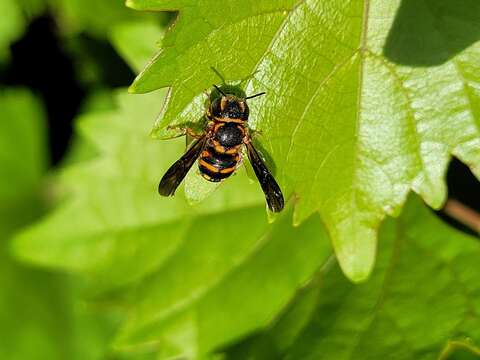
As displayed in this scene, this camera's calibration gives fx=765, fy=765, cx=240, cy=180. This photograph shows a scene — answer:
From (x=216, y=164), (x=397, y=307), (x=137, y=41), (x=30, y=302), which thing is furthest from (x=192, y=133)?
(x=30, y=302)

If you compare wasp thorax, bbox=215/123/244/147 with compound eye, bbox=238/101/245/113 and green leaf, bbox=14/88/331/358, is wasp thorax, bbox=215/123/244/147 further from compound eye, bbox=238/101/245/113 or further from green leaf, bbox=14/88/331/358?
green leaf, bbox=14/88/331/358

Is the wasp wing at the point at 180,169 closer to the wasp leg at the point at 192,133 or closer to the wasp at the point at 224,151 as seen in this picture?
the wasp at the point at 224,151

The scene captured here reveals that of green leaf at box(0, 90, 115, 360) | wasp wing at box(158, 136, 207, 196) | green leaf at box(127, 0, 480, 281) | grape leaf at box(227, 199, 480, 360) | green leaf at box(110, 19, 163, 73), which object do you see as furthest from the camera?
green leaf at box(0, 90, 115, 360)

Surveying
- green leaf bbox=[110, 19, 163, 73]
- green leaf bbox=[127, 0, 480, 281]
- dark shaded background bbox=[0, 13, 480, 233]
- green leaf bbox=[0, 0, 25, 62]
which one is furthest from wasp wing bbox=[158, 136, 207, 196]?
green leaf bbox=[0, 0, 25, 62]

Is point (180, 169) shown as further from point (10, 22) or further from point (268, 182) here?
point (10, 22)

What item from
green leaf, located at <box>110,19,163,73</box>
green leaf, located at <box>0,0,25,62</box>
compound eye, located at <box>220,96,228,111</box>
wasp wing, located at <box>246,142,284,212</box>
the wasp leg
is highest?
green leaf, located at <box>0,0,25,62</box>

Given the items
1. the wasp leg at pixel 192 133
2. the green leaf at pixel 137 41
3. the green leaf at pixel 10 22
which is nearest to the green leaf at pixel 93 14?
the green leaf at pixel 10 22

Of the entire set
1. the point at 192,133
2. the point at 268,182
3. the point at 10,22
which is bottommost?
the point at 268,182
